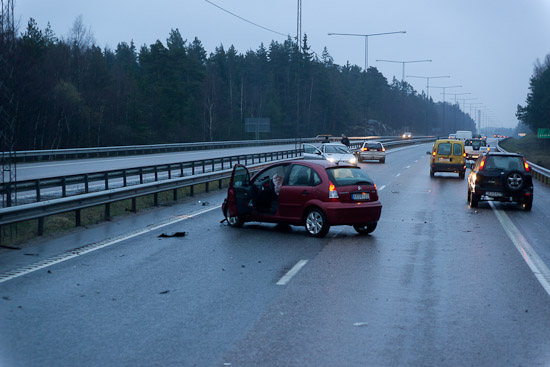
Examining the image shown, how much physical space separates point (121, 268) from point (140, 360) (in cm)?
450

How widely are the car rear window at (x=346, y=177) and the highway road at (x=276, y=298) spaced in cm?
112

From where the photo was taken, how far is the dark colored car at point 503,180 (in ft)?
62.4

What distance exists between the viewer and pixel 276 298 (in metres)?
8.10

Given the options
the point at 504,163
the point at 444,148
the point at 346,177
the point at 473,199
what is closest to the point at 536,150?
the point at 444,148

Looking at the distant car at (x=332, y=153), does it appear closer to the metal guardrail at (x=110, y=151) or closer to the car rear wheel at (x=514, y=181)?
the metal guardrail at (x=110, y=151)

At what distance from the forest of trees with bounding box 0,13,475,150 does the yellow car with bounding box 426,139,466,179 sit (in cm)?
861

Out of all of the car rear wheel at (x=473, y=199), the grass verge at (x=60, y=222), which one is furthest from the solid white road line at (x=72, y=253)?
the car rear wheel at (x=473, y=199)

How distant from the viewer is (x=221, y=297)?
8148mm

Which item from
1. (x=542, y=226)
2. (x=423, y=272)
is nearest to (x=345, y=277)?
(x=423, y=272)

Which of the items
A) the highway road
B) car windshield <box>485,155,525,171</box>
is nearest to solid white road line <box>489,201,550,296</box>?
the highway road

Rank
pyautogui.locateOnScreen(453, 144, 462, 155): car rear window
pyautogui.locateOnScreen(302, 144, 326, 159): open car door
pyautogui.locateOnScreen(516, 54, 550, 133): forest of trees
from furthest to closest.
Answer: pyautogui.locateOnScreen(516, 54, 550, 133): forest of trees, pyautogui.locateOnScreen(302, 144, 326, 159): open car door, pyautogui.locateOnScreen(453, 144, 462, 155): car rear window

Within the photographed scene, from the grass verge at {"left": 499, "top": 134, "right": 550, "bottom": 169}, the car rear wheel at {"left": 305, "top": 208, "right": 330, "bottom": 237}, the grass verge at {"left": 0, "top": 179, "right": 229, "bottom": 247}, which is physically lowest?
the grass verge at {"left": 499, "top": 134, "right": 550, "bottom": 169}

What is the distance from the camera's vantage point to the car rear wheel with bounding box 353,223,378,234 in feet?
45.5

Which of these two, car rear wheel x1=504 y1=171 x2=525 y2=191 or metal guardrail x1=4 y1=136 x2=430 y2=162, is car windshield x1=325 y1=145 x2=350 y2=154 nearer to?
metal guardrail x1=4 y1=136 x2=430 y2=162
